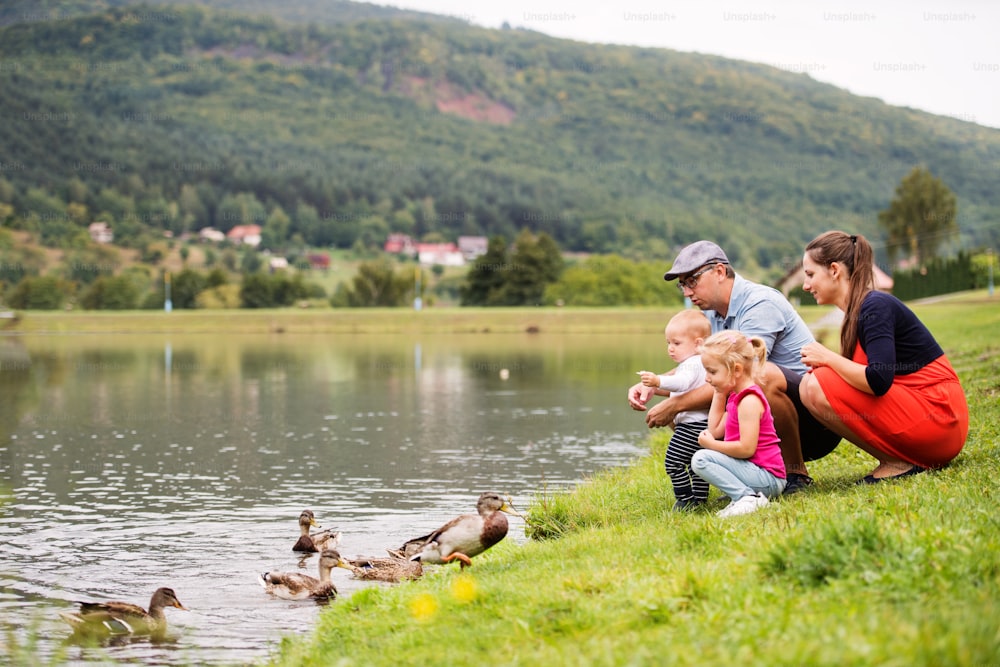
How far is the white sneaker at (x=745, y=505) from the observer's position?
7.68 meters

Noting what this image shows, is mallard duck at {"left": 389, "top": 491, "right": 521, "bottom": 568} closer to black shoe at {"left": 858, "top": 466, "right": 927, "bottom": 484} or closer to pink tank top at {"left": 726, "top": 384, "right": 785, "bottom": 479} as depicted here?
pink tank top at {"left": 726, "top": 384, "right": 785, "bottom": 479}

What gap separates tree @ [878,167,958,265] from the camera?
110m

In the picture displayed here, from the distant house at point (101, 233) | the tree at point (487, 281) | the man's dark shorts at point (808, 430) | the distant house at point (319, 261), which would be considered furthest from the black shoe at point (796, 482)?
the distant house at point (101, 233)

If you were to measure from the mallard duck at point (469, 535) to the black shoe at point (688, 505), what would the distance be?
137cm

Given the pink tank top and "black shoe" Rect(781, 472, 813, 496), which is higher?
the pink tank top

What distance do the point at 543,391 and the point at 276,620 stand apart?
23.5m

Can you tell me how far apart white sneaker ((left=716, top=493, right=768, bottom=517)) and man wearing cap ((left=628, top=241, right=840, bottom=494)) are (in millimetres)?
714

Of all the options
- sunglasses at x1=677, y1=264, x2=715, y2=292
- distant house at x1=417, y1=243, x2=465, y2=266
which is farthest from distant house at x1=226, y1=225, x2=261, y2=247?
sunglasses at x1=677, y1=264, x2=715, y2=292

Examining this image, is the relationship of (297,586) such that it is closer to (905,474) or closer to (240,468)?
(905,474)

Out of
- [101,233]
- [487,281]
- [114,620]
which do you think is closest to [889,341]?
[114,620]

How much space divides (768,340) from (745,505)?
1389mm

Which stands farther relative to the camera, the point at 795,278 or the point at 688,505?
the point at 795,278

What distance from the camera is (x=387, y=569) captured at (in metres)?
9.64

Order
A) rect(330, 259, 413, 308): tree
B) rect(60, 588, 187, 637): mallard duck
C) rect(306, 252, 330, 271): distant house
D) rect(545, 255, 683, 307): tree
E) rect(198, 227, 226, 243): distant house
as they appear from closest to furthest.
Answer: rect(60, 588, 187, 637): mallard duck → rect(545, 255, 683, 307): tree → rect(330, 259, 413, 308): tree → rect(306, 252, 330, 271): distant house → rect(198, 227, 226, 243): distant house
